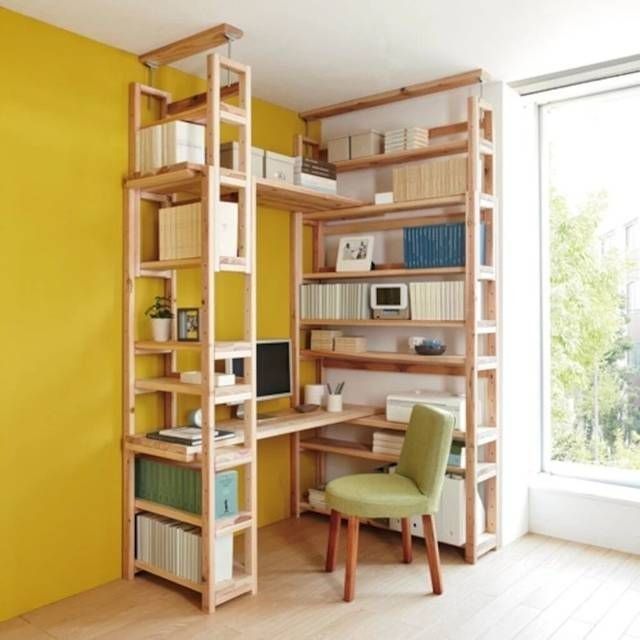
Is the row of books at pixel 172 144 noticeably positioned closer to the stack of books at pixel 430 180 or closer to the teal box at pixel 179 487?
the stack of books at pixel 430 180

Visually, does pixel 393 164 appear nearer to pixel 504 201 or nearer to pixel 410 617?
pixel 504 201

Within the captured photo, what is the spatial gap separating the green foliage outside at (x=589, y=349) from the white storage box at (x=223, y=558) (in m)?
2.21

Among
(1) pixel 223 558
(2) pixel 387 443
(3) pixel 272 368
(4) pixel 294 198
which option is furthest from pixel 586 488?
(4) pixel 294 198

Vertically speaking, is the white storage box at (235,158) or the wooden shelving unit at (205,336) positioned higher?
the white storage box at (235,158)

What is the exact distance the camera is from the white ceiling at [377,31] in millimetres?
3002

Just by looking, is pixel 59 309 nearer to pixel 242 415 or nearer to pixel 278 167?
pixel 242 415

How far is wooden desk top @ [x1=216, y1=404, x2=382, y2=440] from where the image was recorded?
3.61 meters

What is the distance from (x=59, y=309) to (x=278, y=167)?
1450 millimetres

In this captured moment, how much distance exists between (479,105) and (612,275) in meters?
1.30

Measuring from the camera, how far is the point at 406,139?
4.05 m

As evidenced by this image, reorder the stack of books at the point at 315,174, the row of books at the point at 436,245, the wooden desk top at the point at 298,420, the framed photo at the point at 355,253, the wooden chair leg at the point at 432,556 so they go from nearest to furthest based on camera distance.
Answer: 1. the wooden chair leg at the point at 432,556
2. the wooden desk top at the point at 298,420
3. the row of books at the point at 436,245
4. the stack of books at the point at 315,174
5. the framed photo at the point at 355,253

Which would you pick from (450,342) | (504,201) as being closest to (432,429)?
(450,342)

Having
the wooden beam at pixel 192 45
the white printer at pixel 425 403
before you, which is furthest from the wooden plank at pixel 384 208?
the wooden beam at pixel 192 45

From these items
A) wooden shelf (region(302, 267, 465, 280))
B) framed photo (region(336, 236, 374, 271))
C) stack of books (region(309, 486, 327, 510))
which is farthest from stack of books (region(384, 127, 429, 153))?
stack of books (region(309, 486, 327, 510))
